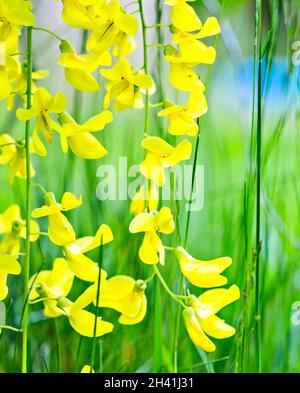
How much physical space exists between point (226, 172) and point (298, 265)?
153mm

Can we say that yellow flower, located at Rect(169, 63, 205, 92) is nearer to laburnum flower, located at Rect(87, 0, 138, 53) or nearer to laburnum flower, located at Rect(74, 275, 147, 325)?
laburnum flower, located at Rect(87, 0, 138, 53)

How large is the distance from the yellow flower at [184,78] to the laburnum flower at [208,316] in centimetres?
16

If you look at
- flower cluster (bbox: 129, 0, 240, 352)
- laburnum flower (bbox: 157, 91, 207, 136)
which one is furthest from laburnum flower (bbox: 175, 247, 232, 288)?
laburnum flower (bbox: 157, 91, 207, 136)

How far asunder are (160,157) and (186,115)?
4 centimetres

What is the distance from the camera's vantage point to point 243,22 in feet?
3.15

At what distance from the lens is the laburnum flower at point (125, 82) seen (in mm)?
559

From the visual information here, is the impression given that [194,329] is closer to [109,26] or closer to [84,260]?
[84,260]

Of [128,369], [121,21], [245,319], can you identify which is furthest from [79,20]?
[128,369]

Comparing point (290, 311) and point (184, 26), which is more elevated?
point (184, 26)

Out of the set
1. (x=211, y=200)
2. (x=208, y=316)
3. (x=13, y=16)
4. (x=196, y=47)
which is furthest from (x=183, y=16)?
(x=211, y=200)

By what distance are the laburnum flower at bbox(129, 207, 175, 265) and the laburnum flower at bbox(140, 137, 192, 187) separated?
Result: 0.11 feet

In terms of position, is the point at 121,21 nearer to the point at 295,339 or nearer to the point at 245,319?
the point at 245,319

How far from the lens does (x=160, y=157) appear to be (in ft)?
1.87

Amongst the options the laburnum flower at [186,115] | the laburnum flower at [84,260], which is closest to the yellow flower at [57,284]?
the laburnum flower at [84,260]
